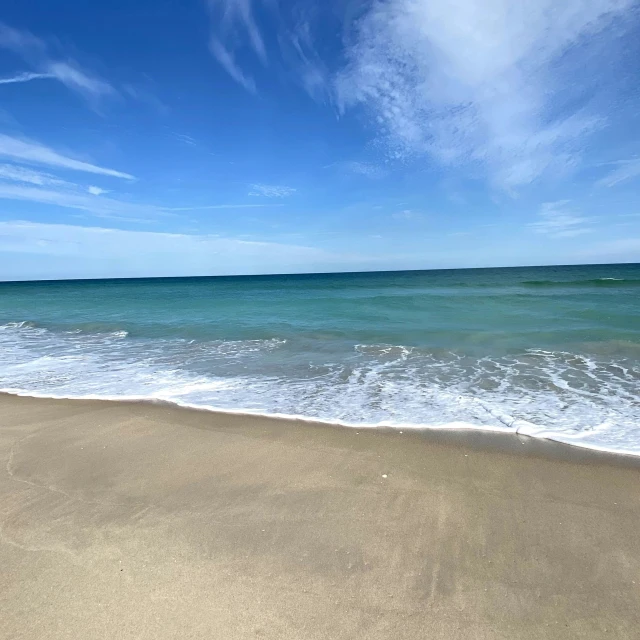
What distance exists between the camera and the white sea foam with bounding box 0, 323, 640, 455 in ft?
17.4

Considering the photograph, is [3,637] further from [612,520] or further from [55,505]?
[612,520]

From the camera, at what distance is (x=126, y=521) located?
10.4ft

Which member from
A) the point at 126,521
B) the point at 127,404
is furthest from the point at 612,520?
the point at 127,404

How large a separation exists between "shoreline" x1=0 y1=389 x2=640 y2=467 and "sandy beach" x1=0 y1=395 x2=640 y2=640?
0.12 meters

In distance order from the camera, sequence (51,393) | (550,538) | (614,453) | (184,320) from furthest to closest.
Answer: (184,320)
(51,393)
(614,453)
(550,538)

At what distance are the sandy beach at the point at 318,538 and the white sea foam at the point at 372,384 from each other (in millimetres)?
745

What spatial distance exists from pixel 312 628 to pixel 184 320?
1610cm

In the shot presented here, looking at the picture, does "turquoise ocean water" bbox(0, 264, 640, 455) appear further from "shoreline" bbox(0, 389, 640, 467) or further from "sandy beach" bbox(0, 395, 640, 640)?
"sandy beach" bbox(0, 395, 640, 640)

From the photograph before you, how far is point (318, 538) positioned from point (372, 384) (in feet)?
13.9

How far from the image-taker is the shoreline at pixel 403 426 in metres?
4.38

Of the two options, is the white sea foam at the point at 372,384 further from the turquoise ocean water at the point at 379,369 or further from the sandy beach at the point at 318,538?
the sandy beach at the point at 318,538

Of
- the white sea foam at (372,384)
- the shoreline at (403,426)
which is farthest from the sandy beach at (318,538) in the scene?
the white sea foam at (372,384)

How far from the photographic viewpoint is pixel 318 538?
2945 mm

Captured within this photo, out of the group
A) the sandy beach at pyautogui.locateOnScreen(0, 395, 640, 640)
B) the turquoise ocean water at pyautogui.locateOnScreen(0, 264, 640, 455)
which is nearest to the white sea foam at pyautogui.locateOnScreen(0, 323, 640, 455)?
the turquoise ocean water at pyautogui.locateOnScreen(0, 264, 640, 455)
